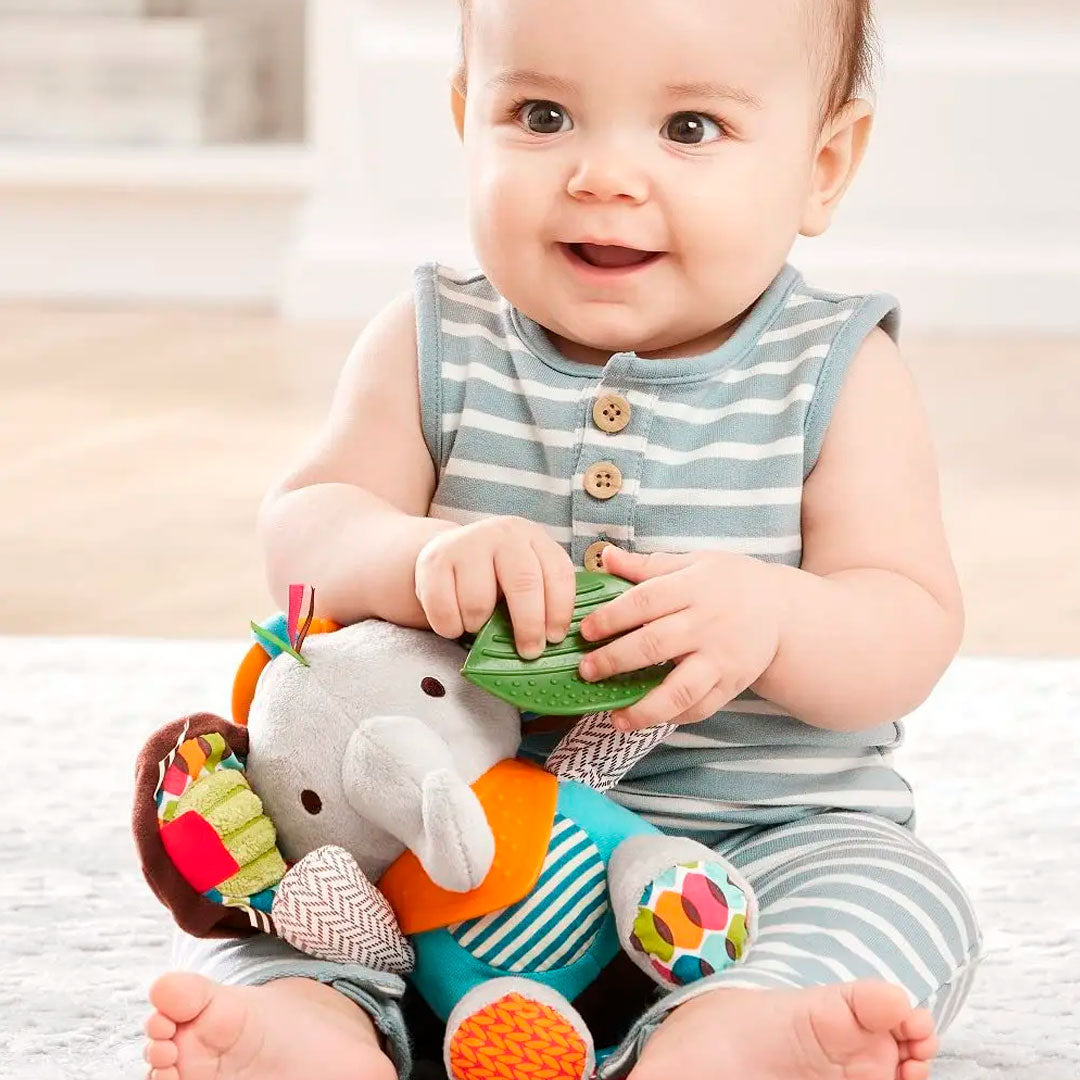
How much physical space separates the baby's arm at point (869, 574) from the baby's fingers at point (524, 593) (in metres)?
0.11

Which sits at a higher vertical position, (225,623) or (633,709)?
(633,709)

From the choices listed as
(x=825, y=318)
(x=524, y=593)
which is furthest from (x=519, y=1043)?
(x=825, y=318)

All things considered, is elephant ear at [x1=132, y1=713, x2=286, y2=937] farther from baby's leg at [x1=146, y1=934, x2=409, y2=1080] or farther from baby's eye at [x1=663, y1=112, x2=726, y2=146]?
baby's eye at [x1=663, y1=112, x2=726, y2=146]

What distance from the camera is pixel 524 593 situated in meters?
0.66

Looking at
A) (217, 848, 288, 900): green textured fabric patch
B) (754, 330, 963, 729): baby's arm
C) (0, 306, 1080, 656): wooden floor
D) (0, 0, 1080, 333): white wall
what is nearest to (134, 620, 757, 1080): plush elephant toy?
(217, 848, 288, 900): green textured fabric patch

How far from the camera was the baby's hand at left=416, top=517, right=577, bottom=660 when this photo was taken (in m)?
0.66

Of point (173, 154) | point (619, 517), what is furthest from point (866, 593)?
point (173, 154)

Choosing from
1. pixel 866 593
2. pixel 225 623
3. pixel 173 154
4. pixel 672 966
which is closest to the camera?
pixel 672 966

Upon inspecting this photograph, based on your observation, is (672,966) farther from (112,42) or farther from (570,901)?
(112,42)

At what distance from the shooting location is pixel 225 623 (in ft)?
4.45

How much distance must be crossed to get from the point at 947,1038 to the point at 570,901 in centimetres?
21

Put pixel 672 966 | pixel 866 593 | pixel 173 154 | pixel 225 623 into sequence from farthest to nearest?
pixel 173 154 → pixel 225 623 → pixel 866 593 → pixel 672 966

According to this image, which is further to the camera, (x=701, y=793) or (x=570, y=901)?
(x=701, y=793)

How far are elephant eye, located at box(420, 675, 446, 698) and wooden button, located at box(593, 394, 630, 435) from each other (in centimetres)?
17
